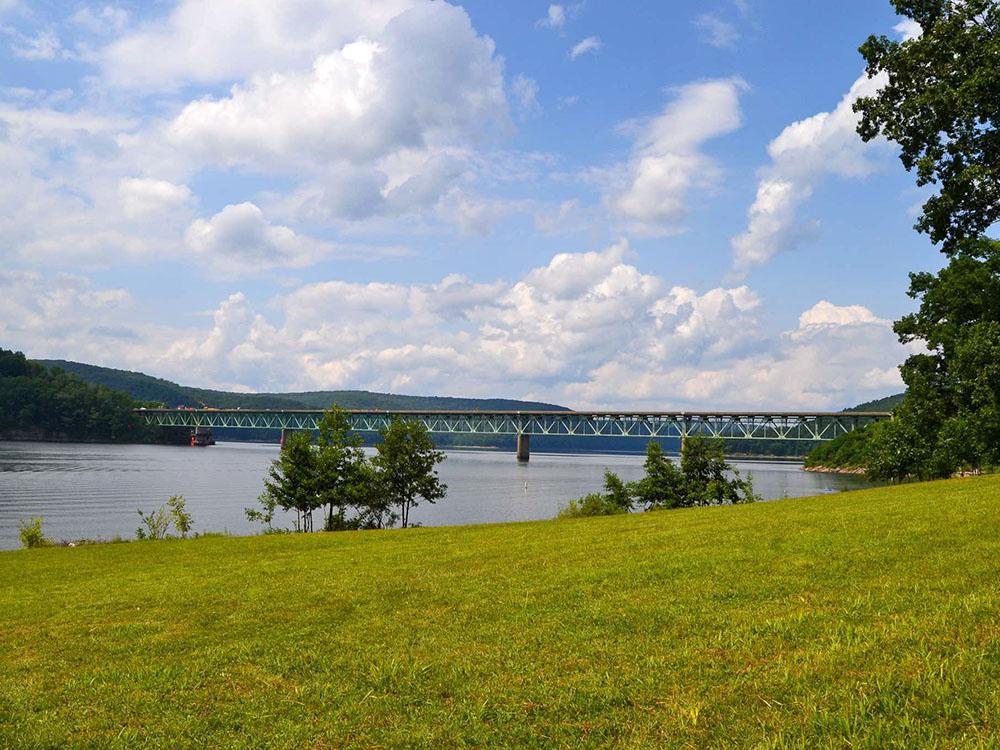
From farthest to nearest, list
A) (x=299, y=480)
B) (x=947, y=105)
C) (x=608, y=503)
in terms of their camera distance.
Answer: (x=608, y=503), (x=299, y=480), (x=947, y=105)

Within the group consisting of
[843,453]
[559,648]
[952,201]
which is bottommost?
[843,453]

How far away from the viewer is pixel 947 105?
92.8 feet

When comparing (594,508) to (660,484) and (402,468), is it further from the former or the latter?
(402,468)

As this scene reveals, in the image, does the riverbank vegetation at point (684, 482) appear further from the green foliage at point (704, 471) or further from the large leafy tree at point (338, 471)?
the large leafy tree at point (338, 471)

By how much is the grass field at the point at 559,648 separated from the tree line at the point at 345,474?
36334 mm

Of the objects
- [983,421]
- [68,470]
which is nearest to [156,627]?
[983,421]

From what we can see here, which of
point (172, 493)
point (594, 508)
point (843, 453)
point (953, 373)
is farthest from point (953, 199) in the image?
point (843, 453)

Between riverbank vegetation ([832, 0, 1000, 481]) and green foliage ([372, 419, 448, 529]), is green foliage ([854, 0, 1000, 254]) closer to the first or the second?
riverbank vegetation ([832, 0, 1000, 481])

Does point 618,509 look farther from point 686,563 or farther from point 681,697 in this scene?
point 681,697

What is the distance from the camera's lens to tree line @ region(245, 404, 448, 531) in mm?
58000

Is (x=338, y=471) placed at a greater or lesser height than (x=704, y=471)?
greater

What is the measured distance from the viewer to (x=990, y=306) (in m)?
34.2

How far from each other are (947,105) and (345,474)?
46291mm

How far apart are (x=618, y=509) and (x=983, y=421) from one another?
32.2 metres
